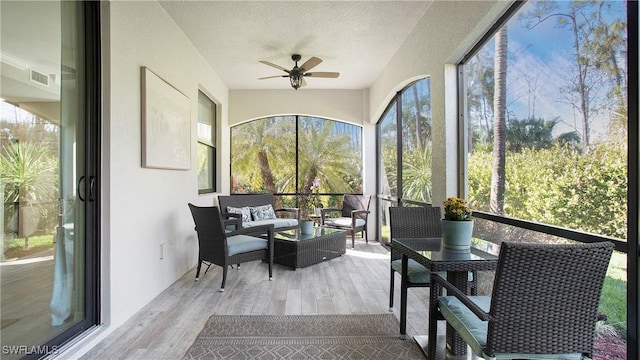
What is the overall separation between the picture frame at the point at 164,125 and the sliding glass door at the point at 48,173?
538 mm

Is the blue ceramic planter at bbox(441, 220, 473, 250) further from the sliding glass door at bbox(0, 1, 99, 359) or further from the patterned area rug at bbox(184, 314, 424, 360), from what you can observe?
the sliding glass door at bbox(0, 1, 99, 359)

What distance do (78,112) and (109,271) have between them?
1.18m

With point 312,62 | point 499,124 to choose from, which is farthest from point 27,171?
point 499,124

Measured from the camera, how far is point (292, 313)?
262 centimetres

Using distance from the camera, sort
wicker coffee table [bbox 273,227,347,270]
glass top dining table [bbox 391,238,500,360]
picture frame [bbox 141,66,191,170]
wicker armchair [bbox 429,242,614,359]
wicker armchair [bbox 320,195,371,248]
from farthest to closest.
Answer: wicker armchair [bbox 320,195,371,248] → wicker coffee table [bbox 273,227,347,270] → picture frame [bbox 141,66,191,170] → glass top dining table [bbox 391,238,500,360] → wicker armchair [bbox 429,242,614,359]

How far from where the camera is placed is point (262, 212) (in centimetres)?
509

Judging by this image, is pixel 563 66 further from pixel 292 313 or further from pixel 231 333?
pixel 231 333

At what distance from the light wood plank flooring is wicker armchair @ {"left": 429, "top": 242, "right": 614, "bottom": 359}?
1134 millimetres

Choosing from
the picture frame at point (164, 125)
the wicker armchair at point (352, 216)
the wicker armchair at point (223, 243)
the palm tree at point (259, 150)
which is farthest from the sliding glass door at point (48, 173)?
the palm tree at point (259, 150)

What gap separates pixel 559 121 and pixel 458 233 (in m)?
0.93

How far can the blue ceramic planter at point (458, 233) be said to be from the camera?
1982 mm

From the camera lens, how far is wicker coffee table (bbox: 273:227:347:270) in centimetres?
387

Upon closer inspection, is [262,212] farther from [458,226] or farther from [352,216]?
[458,226]

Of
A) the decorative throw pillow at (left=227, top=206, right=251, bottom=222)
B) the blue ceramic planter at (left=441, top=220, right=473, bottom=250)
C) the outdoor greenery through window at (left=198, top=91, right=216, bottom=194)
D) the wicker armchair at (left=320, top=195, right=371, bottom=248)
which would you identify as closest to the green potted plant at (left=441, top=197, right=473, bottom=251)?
the blue ceramic planter at (left=441, top=220, right=473, bottom=250)
